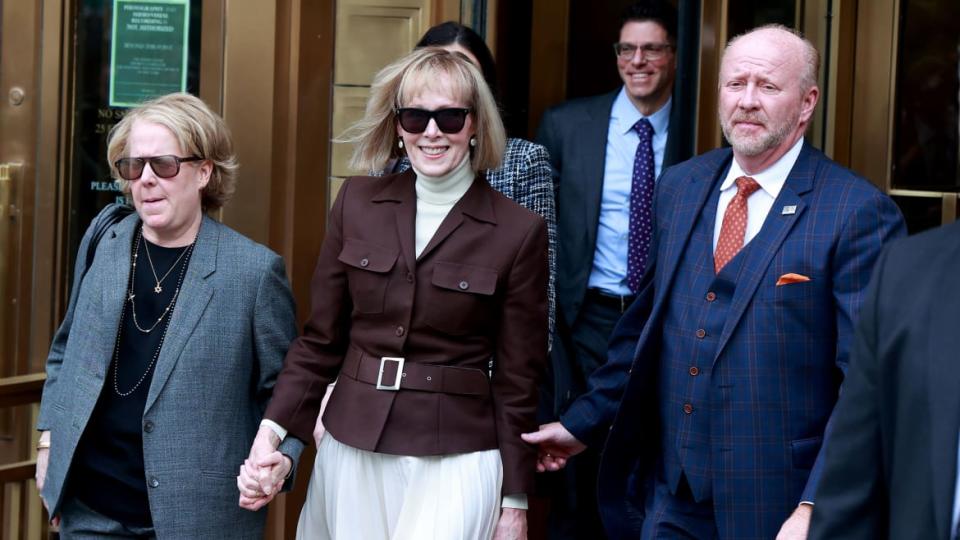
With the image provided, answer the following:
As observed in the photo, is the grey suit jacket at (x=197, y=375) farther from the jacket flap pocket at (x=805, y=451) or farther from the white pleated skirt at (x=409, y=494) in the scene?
the jacket flap pocket at (x=805, y=451)

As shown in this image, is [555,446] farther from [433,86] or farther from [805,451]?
[433,86]

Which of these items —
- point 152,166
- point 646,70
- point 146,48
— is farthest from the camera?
point 646,70


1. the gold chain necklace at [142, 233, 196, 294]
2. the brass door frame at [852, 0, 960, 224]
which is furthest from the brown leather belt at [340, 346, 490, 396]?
the brass door frame at [852, 0, 960, 224]

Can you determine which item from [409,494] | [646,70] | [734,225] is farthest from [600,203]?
[409,494]

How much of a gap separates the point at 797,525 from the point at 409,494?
970mm

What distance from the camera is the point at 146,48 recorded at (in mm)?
5406

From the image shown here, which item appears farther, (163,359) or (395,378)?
(163,359)

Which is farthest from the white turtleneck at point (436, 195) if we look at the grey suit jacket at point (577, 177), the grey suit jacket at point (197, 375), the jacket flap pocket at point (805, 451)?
the grey suit jacket at point (577, 177)

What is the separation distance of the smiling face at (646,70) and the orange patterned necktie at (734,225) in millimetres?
1714

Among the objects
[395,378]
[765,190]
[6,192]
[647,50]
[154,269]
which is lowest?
[395,378]

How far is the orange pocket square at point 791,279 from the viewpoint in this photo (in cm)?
375

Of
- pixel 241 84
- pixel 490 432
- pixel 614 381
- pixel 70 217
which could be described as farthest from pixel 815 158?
pixel 70 217

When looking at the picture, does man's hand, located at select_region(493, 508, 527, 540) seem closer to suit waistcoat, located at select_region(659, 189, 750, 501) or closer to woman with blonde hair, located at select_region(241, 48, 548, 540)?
woman with blonde hair, located at select_region(241, 48, 548, 540)

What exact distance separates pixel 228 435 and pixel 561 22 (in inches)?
133
